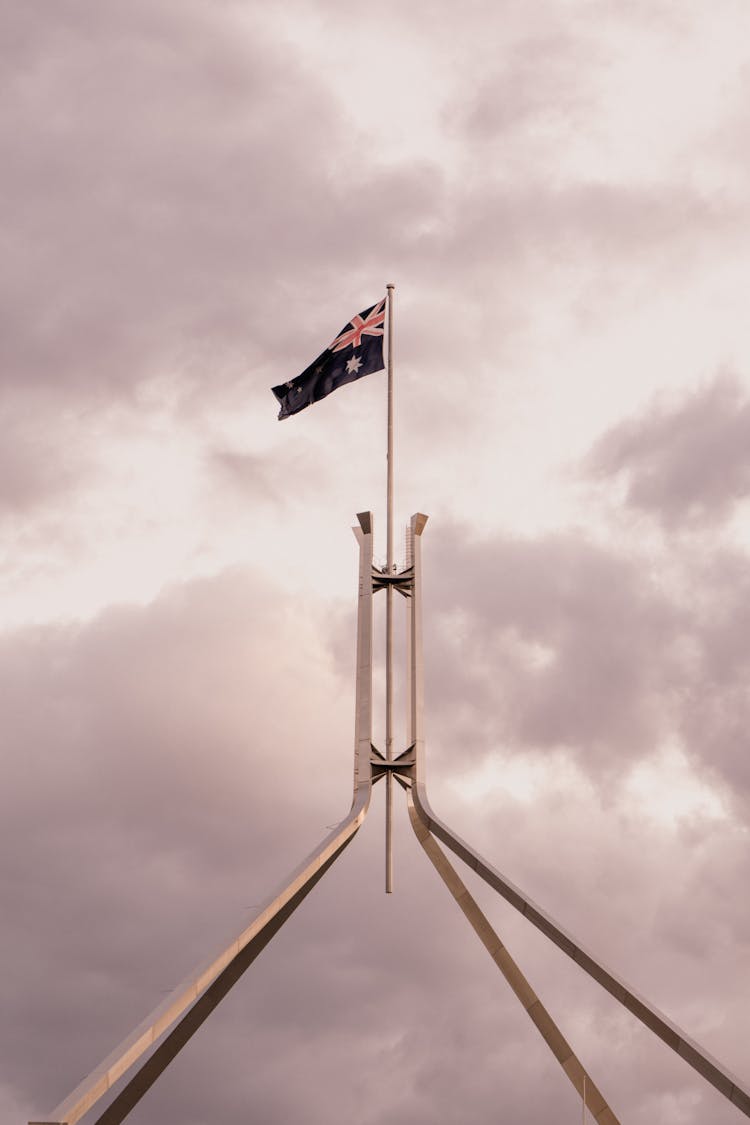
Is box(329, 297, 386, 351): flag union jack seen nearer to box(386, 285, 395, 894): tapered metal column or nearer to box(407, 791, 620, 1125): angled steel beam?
box(386, 285, 395, 894): tapered metal column

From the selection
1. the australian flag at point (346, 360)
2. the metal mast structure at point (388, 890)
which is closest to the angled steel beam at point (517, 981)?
the metal mast structure at point (388, 890)

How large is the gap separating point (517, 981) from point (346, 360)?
21.3 meters

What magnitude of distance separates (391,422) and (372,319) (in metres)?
3.55

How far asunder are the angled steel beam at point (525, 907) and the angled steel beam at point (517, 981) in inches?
22.4

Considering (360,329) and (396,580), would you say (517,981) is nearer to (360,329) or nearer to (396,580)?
(396,580)

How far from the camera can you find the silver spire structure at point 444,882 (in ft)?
131

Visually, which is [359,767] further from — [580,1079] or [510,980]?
[580,1079]

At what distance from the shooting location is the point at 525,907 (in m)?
46.4

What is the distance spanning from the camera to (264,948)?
46688 mm

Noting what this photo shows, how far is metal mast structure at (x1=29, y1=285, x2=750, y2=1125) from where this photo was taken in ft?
132

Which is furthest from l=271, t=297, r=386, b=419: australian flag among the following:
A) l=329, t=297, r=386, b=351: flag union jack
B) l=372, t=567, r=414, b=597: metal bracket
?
l=372, t=567, r=414, b=597: metal bracket

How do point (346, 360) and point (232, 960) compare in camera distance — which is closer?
point (232, 960)

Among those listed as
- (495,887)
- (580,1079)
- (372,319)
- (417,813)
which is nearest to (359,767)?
(417,813)

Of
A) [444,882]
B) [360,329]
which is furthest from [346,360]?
[444,882]
